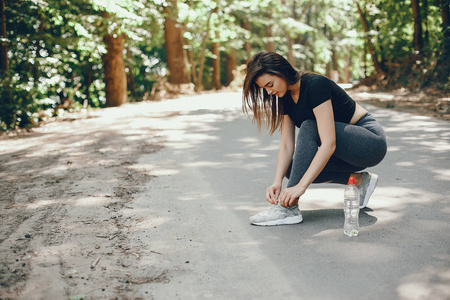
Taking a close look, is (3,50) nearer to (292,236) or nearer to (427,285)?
(292,236)

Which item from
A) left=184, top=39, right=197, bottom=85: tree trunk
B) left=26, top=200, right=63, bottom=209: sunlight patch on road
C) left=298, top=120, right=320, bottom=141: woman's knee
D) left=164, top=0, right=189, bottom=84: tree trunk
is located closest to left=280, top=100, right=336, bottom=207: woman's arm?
left=298, top=120, right=320, bottom=141: woman's knee

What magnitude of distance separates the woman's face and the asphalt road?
1157 mm

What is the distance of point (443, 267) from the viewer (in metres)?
3.08

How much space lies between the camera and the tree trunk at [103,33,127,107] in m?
15.0

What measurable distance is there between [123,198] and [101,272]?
1.88 metres

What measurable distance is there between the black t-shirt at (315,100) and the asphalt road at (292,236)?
2.97 ft

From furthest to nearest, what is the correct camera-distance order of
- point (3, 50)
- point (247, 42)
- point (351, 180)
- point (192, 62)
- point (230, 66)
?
point (247, 42) → point (230, 66) → point (192, 62) → point (3, 50) → point (351, 180)

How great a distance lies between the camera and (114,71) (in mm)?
15133

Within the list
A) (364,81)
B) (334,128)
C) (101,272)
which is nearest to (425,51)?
(364,81)

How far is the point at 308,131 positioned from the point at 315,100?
271 mm

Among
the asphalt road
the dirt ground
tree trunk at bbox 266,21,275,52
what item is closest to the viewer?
the asphalt road

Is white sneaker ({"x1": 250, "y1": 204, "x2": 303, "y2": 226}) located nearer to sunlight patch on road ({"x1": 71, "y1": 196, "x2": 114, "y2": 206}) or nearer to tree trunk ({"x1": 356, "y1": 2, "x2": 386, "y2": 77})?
sunlight patch on road ({"x1": 71, "y1": 196, "x2": 114, "y2": 206})

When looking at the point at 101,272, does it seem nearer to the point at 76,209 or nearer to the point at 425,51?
the point at 76,209

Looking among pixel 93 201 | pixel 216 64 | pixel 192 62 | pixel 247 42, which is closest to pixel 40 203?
pixel 93 201
